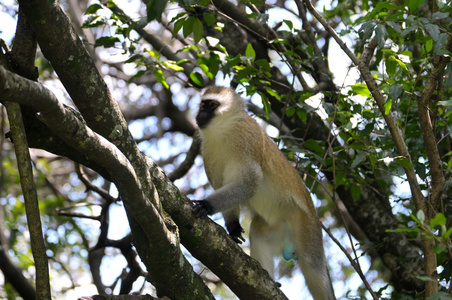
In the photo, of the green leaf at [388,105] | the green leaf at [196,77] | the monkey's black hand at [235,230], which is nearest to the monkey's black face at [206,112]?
the green leaf at [196,77]

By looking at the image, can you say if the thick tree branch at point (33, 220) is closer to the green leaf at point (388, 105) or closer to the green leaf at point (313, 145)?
the green leaf at point (388, 105)

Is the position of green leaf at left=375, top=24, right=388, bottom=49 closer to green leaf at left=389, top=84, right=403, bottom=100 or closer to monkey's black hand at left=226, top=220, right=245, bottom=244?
green leaf at left=389, top=84, right=403, bottom=100

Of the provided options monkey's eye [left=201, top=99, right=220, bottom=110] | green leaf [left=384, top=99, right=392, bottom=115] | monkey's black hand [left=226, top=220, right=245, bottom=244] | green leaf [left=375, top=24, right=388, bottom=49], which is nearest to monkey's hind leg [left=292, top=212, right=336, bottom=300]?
monkey's black hand [left=226, top=220, right=245, bottom=244]

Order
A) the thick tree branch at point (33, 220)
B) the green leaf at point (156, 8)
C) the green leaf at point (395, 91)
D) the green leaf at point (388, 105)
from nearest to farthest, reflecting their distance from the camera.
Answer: the green leaf at point (156, 8), the thick tree branch at point (33, 220), the green leaf at point (395, 91), the green leaf at point (388, 105)

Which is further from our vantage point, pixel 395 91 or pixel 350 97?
pixel 350 97

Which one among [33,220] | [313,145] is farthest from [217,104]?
[33,220]

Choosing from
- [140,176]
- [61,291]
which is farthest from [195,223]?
[61,291]

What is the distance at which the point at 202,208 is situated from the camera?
4395 mm

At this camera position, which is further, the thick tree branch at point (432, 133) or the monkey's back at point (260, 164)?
the monkey's back at point (260, 164)

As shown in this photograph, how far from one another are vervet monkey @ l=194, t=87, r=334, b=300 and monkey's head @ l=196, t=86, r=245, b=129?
0.01 m

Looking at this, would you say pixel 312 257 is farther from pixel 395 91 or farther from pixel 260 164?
pixel 395 91

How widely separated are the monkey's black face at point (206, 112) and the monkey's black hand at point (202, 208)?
1452 mm

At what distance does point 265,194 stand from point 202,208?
153cm

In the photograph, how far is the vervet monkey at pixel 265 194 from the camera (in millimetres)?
5590
